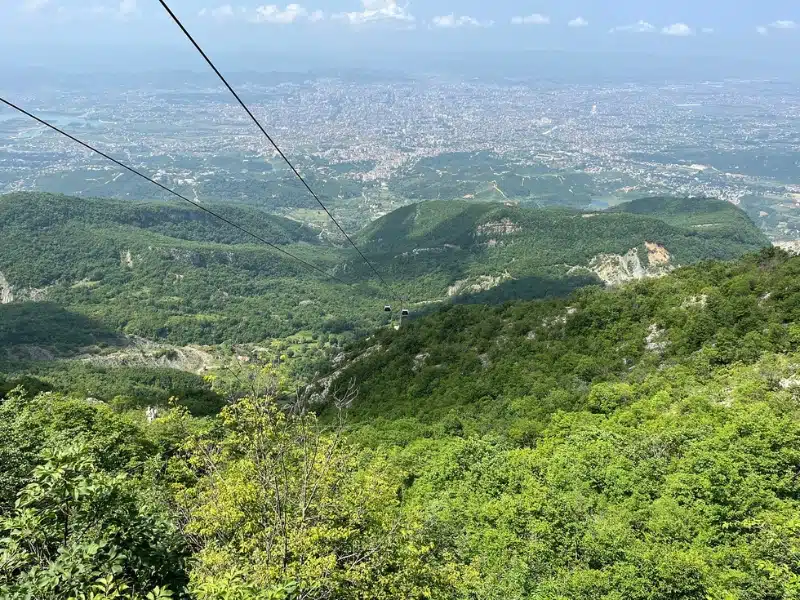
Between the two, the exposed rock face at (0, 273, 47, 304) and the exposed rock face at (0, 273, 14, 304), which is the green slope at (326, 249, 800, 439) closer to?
the exposed rock face at (0, 273, 47, 304)

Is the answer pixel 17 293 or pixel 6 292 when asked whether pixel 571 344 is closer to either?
pixel 17 293

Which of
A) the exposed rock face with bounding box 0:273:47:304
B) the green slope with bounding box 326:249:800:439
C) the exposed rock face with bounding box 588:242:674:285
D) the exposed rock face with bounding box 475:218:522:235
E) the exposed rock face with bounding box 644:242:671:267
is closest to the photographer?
the green slope with bounding box 326:249:800:439

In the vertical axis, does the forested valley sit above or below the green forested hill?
above

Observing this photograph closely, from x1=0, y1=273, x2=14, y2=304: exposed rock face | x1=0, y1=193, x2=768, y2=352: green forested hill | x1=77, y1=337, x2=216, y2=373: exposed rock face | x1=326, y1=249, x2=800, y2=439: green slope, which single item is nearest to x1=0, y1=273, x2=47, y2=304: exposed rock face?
x1=0, y1=273, x2=14, y2=304: exposed rock face

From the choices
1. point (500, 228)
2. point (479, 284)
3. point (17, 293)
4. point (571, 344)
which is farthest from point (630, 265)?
point (17, 293)

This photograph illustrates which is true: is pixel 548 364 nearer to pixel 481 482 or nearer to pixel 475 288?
pixel 481 482

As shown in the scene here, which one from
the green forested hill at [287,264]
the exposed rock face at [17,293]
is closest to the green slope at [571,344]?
the green forested hill at [287,264]
